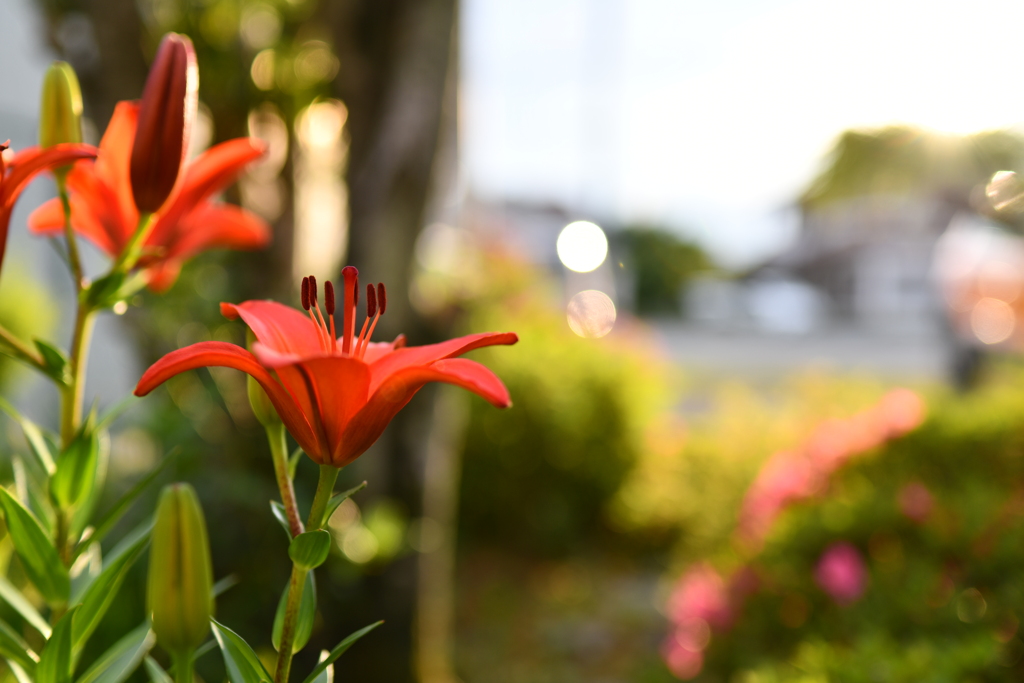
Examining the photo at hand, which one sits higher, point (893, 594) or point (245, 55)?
point (245, 55)

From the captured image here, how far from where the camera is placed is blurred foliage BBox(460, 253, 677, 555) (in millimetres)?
4141

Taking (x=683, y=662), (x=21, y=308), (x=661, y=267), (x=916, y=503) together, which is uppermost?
(x=916, y=503)

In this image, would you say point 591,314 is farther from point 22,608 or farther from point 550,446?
point 22,608

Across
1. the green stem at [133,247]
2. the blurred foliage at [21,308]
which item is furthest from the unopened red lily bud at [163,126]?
the blurred foliage at [21,308]

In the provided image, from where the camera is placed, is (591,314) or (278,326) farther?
(591,314)

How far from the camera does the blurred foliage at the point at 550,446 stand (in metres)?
4.14

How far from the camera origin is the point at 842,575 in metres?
1.62

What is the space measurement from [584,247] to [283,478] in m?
13.0

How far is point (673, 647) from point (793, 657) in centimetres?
49

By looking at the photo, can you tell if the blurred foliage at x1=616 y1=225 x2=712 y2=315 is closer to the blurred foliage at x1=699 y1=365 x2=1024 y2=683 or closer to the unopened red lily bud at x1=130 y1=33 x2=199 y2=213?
the blurred foliage at x1=699 y1=365 x2=1024 y2=683

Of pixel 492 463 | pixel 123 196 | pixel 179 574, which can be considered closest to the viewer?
pixel 179 574

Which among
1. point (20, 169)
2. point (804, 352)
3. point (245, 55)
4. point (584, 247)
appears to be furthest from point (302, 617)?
point (804, 352)

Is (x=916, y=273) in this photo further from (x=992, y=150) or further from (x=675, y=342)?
(x=992, y=150)

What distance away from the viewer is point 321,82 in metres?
2.25
